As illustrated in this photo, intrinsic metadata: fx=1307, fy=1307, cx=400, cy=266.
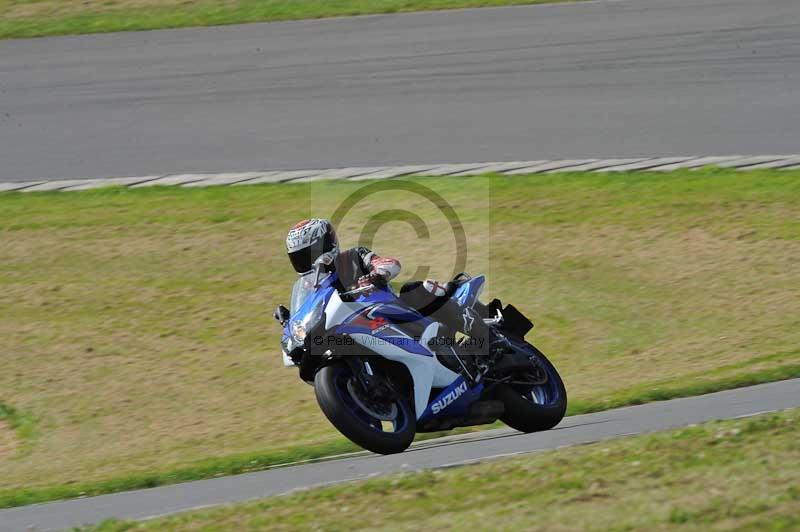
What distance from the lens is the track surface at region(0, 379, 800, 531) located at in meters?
8.66

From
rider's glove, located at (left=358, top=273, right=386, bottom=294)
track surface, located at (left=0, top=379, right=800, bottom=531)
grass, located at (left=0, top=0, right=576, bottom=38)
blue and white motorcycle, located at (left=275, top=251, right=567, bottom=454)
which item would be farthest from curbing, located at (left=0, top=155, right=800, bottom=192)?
rider's glove, located at (left=358, top=273, right=386, bottom=294)

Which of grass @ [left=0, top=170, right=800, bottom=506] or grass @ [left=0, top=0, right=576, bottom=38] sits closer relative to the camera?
grass @ [left=0, top=170, right=800, bottom=506]

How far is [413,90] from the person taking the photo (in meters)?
20.5

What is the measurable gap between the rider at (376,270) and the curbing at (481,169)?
7905 mm

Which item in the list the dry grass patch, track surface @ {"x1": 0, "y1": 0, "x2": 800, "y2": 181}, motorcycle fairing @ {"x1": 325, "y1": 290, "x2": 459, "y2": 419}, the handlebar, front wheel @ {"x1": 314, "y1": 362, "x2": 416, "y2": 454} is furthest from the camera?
track surface @ {"x1": 0, "y1": 0, "x2": 800, "y2": 181}

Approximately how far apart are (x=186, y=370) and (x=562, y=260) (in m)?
4.77

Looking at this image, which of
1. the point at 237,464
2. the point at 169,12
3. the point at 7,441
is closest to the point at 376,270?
the point at 237,464

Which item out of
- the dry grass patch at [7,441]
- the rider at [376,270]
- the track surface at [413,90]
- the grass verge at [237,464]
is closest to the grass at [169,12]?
the track surface at [413,90]

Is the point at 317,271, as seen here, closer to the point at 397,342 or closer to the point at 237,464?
the point at 397,342

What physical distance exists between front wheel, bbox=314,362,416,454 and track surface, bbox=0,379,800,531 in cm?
19

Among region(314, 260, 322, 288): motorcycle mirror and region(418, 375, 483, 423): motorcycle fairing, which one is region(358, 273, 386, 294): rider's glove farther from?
region(418, 375, 483, 423): motorcycle fairing

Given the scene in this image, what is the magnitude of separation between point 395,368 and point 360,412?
1.94ft

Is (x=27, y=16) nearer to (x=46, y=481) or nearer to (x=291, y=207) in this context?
(x=291, y=207)

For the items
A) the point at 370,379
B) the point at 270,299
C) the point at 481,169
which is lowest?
the point at 370,379
